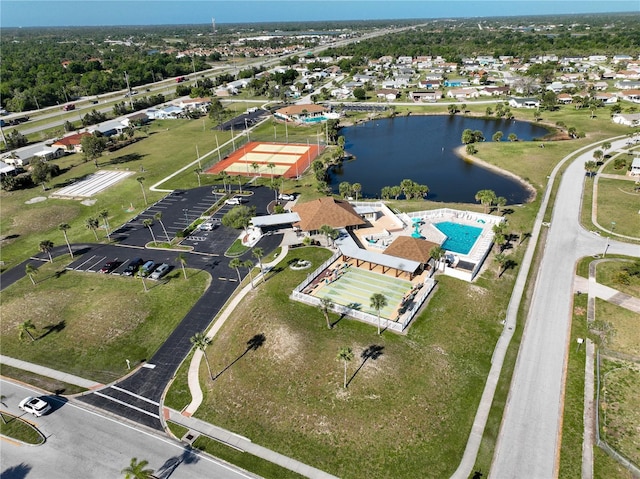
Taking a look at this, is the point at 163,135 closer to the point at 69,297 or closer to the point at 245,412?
the point at 69,297

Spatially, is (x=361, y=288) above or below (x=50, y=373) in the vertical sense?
above

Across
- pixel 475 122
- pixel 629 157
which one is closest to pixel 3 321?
pixel 629 157

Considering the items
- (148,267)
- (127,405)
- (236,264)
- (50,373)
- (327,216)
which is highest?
(236,264)

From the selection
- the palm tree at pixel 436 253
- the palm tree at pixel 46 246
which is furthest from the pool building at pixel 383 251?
the palm tree at pixel 46 246

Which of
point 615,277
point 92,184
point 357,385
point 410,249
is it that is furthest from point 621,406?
point 92,184

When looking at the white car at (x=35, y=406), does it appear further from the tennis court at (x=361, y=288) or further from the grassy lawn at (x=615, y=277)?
A: the grassy lawn at (x=615, y=277)

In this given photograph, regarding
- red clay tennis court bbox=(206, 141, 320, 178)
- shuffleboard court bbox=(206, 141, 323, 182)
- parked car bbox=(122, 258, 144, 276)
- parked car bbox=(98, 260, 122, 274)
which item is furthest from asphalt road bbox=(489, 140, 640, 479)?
red clay tennis court bbox=(206, 141, 320, 178)

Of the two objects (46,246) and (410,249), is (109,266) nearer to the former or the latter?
(46,246)
